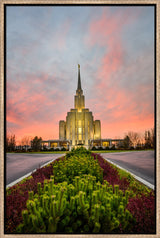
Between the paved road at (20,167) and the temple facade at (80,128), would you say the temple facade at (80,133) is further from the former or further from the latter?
the paved road at (20,167)

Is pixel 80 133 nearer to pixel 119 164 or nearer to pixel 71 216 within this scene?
pixel 119 164

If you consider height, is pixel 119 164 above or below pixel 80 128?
below

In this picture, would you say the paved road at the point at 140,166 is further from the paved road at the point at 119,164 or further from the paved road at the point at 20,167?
the paved road at the point at 20,167

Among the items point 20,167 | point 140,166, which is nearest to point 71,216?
point 140,166

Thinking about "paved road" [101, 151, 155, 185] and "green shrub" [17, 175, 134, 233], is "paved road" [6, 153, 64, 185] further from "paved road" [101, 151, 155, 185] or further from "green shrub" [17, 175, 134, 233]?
"paved road" [101, 151, 155, 185]

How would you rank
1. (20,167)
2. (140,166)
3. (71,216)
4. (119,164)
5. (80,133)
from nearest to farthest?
(71,216)
(140,166)
(20,167)
(119,164)
(80,133)

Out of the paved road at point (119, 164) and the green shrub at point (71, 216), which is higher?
the green shrub at point (71, 216)

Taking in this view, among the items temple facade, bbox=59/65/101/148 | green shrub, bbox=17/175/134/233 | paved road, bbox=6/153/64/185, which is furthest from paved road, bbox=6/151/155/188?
temple facade, bbox=59/65/101/148

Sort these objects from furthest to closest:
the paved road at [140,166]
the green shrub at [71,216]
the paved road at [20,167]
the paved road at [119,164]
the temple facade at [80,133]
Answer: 1. the temple facade at [80,133]
2. the paved road at [20,167]
3. the paved road at [119,164]
4. the paved road at [140,166]
5. the green shrub at [71,216]

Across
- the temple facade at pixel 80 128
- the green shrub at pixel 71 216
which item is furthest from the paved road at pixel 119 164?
the temple facade at pixel 80 128

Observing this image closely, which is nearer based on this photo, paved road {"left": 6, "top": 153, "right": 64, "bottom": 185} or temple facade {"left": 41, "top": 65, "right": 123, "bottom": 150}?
paved road {"left": 6, "top": 153, "right": 64, "bottom": 185}

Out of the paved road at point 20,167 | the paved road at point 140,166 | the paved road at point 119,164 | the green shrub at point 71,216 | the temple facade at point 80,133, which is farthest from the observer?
the temple facade at point 80,133

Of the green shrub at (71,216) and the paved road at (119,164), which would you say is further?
the paved road at (119,164)

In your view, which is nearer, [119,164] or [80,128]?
[119,164]
